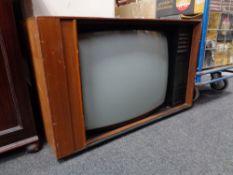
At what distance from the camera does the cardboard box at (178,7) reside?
2.78 ft

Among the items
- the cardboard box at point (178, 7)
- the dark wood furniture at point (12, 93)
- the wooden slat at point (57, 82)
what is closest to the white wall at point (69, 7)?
the dark wood furniture at point (12, 93)

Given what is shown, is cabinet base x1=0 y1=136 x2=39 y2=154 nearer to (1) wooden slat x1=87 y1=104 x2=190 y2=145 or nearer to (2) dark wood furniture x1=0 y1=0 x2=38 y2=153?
(2) dark wood furniture x1=0 y1=0 x2=38 y2=153

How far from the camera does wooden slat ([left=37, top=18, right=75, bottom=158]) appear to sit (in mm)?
480

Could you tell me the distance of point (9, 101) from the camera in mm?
597

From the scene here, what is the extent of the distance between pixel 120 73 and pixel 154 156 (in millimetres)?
362

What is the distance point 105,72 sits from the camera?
2.11 ft

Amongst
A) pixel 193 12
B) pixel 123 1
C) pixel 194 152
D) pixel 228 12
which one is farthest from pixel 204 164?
pixel 123 1

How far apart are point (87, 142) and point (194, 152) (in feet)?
1.44

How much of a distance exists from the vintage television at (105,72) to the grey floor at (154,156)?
54 millimetres

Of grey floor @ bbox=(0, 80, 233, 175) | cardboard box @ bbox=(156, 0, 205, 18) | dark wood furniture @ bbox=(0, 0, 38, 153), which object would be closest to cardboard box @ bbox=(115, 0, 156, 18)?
cardboard box @ bbox=(156, 0, 205, 18)

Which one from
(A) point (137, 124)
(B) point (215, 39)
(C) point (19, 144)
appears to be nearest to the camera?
(C) point (19, 144)

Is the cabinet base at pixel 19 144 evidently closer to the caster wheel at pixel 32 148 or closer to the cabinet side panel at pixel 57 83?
the caster wheel at pixel 32 148

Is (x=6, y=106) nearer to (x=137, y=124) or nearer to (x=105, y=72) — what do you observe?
(x=105, y=72)

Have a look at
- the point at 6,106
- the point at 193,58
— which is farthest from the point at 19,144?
the point at 193,58
